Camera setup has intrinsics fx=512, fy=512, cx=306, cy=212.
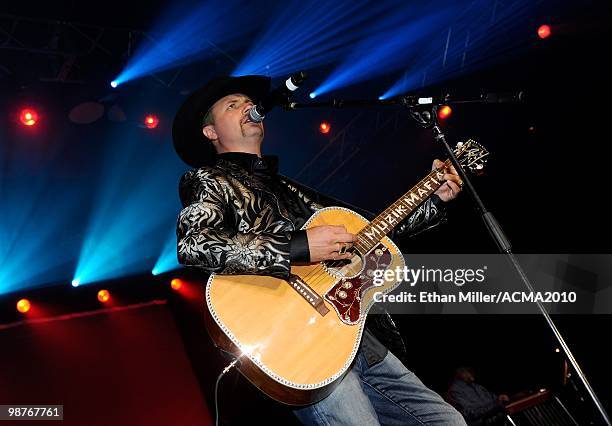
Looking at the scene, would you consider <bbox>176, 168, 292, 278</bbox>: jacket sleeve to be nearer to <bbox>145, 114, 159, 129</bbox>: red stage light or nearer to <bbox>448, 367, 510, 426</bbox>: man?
<bbox>145, 114, 159, 129</bbox>: red stage light

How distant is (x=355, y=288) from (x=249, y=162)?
1.11 meters

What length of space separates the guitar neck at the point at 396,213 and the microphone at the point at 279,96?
34.0 inches

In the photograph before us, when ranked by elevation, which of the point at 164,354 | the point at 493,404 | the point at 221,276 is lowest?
the point at 493,404

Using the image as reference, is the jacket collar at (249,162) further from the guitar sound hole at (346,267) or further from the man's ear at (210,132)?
the guitar sound hole at (346,267)

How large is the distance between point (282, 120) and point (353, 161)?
187cm

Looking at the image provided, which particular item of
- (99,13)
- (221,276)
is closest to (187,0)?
(99,13)

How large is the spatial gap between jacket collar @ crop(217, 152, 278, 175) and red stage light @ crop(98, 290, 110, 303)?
5.45 m

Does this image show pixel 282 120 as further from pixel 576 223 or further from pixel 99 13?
pixel 576 223

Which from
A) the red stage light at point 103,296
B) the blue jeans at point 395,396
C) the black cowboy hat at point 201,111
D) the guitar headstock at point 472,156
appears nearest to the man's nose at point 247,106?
the black cowboy hat at point 201,111

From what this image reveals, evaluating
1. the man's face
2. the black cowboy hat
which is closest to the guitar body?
the man's face

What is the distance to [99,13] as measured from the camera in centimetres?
702

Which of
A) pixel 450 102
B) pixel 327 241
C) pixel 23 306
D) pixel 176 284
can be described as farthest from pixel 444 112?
pixel 327 241

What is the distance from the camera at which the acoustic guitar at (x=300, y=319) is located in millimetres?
2295

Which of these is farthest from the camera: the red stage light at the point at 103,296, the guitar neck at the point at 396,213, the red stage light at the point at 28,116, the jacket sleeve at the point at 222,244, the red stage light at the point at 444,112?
the red stage light at the point at 444,112
